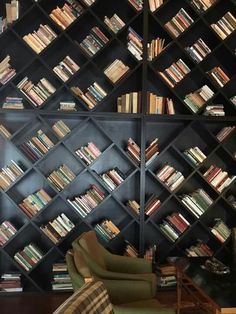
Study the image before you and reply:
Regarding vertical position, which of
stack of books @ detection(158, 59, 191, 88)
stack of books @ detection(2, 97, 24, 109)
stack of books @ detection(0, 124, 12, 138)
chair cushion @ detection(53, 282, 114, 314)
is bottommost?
chair cushion @ detection(53, 282, 114, 314)

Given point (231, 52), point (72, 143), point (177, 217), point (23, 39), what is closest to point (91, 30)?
point (23, 39)

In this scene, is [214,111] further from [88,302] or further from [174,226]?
[88,302]

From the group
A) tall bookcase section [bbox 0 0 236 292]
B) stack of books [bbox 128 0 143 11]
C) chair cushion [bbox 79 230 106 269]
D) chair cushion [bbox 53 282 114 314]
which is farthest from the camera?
stack of books [bbox 128 0 143 11]

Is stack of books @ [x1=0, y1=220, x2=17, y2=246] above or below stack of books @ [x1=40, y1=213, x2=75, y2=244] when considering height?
above

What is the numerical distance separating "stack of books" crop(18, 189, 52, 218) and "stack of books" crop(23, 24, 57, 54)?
1.48 metres

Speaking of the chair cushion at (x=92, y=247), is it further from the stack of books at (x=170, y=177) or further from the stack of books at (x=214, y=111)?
the stack of books at (x=214, y=111)

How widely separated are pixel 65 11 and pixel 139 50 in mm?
868

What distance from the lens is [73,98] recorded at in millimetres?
4266

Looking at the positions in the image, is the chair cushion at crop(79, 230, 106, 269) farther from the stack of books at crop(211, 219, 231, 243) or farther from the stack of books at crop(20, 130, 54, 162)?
the stack of books at crop(211, 219, 231, 243)

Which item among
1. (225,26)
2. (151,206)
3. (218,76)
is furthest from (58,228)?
(225,26)

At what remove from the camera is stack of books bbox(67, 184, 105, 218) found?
404 cm

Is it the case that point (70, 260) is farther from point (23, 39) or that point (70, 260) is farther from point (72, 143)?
point (23, 39)

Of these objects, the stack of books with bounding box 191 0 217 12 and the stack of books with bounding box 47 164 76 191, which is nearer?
the stack of books with bounding box 47 164 76 191

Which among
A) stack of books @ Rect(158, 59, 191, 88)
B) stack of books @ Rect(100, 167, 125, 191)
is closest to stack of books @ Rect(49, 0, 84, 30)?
stack of books @ Rect(158, 59, 191, 88)
